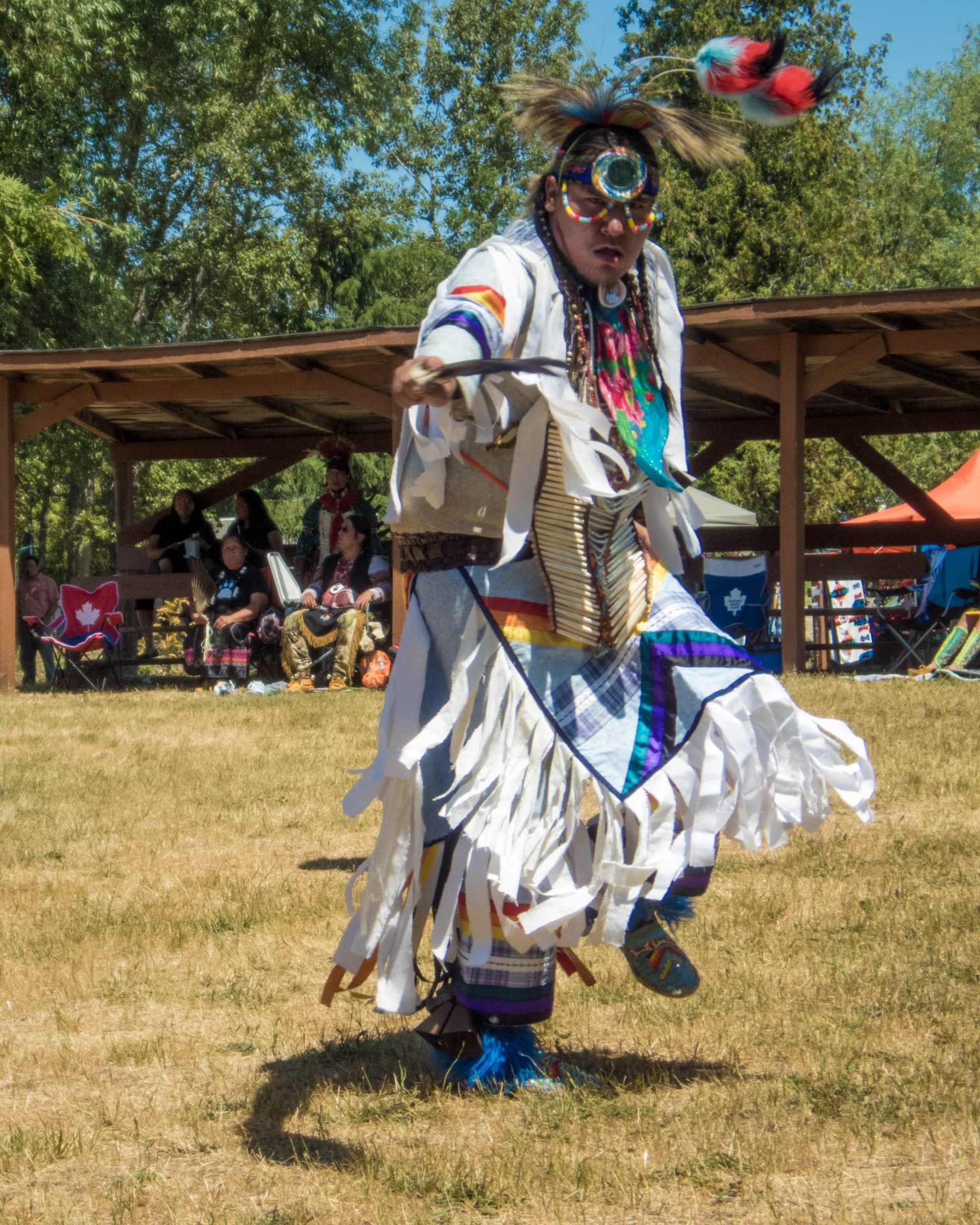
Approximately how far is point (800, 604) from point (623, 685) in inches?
357

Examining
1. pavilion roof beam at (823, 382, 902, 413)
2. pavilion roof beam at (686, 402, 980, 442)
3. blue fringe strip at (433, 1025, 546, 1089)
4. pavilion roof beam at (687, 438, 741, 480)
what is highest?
pavilion roof beam at (823, 382, 902, 413)

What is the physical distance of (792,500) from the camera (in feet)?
38.2

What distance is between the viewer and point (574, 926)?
9.19ft

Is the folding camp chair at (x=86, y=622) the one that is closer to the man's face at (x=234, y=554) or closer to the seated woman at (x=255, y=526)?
the man's face at (x=234, y=554)

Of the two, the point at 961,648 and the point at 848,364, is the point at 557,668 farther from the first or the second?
the point at 848,364

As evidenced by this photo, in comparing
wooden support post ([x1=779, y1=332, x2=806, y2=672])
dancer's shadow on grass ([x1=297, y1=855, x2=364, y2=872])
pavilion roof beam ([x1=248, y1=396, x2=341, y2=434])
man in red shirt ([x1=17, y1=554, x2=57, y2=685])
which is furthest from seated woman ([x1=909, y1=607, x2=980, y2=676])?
man in red shirt ([x1=17, y1=554, x2=57, y2=685])

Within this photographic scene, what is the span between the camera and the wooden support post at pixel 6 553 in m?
12.7

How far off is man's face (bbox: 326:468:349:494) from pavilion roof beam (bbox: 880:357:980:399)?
170 inches

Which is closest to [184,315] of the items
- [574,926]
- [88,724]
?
[88,724]

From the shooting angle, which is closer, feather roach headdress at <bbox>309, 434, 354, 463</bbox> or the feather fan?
feather roach headdress at <bbox>309, 434, 354, 463</bbox>

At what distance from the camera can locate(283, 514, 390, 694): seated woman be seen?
1155 cm

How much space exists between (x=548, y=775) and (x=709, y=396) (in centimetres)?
1134

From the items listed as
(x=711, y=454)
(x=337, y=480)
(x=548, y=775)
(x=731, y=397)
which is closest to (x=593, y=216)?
(x=548, y=775)

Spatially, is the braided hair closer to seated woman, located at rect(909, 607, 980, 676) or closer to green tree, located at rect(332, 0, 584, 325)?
seated woman, located at rect(909, 607, 980, 676)
